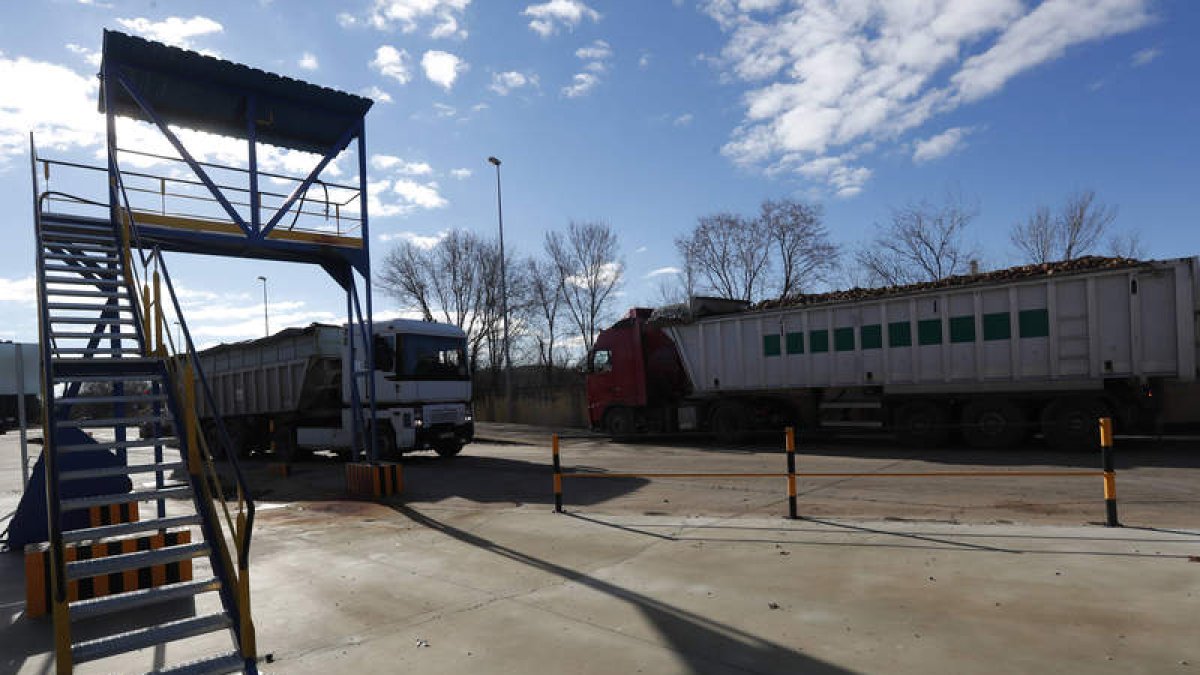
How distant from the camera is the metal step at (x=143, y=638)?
12.9 ft

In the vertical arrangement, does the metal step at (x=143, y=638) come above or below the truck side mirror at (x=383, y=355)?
below

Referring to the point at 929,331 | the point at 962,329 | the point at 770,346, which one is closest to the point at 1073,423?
the point at 962,329

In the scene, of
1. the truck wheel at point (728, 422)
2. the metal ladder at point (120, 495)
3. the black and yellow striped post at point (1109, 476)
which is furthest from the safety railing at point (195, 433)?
the truck wheel at point (728, 422)

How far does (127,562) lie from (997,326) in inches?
587

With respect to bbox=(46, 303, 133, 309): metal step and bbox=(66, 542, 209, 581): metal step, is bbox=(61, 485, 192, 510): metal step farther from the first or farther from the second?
bbox=(46, 303, 133, 309): metal step

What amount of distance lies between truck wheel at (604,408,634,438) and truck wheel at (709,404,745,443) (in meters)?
2.76

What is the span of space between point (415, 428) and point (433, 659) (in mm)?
12386

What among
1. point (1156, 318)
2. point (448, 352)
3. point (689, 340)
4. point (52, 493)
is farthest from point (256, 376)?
point (1156, 318)

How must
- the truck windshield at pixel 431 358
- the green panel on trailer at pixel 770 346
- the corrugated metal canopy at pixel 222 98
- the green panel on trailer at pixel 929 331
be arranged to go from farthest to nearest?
the green panel on trailer at pixel 770 346
the truck windshield at pixel 431 358
the green panel on trailer at pixel 929 331
the corrugated metal canopy at pixel 222 98

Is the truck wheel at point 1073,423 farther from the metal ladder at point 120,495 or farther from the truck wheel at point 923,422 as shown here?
the metal ladder at point 120,495

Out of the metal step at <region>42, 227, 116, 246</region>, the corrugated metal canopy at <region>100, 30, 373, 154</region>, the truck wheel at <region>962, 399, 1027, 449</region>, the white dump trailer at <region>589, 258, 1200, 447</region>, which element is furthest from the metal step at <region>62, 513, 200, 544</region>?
the truck wheel at <region>962, 399, 1027, 449</region>

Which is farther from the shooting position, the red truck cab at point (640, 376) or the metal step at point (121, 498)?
the red truck cab at point (640, 376)

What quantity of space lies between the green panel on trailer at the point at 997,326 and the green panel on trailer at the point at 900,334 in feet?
4.98

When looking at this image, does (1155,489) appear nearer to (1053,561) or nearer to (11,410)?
(1053,561)
